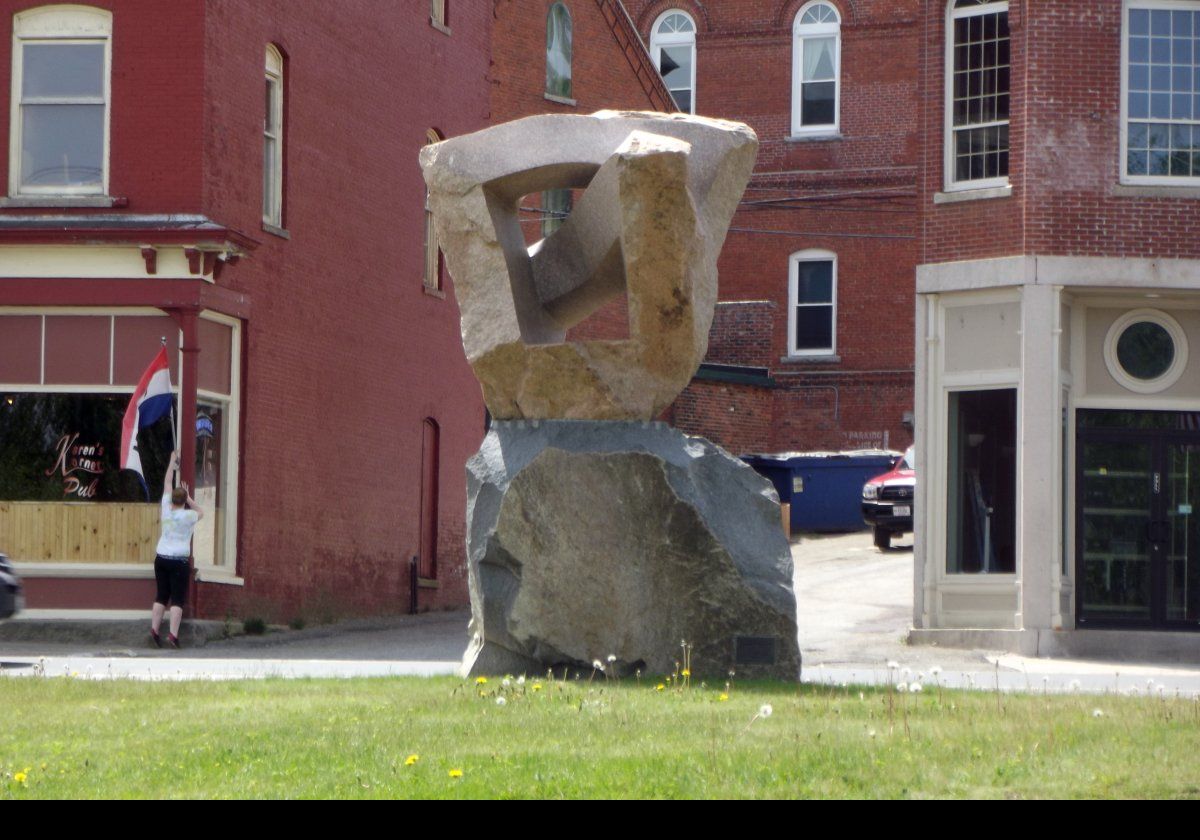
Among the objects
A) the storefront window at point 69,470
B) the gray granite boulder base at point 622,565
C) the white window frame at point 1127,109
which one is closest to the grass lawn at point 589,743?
the gray granite boulder base at point 622,565

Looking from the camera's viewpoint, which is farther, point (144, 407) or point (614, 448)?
point (144, 407)

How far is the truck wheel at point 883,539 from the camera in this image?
31516 mm

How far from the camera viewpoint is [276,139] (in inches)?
960

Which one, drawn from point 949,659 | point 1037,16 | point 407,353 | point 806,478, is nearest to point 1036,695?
point 949,659

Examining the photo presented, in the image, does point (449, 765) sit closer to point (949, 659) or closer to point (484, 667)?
point (484, 667)

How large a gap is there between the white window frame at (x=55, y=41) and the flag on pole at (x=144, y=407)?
2.10 m

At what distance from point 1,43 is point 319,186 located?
4.42 meters

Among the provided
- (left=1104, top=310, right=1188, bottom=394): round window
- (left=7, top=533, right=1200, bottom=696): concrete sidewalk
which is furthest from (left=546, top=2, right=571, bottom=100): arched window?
(left=1104, top=310, right=1188, bottom=394): round window

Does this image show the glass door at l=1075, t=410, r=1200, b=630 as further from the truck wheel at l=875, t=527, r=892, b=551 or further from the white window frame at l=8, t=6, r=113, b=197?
the white window frame at l=8, t=6, r=113, b=197

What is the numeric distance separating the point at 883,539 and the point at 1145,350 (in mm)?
10669

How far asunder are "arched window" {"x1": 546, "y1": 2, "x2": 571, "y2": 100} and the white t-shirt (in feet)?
52.8

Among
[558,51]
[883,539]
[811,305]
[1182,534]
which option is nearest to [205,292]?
[1182,534]

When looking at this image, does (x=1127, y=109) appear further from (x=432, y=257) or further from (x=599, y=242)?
(x=432, y=257)

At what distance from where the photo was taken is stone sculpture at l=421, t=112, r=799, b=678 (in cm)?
1312
